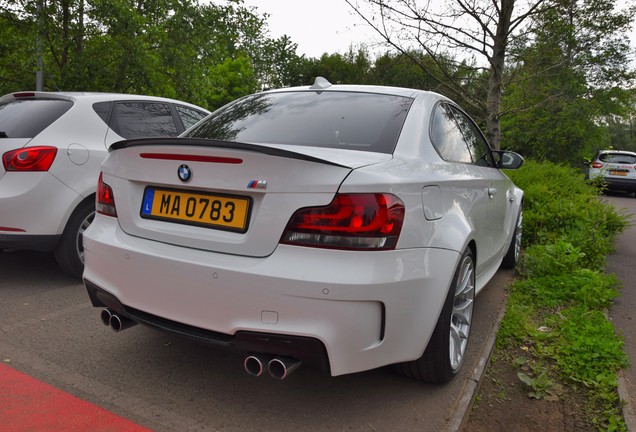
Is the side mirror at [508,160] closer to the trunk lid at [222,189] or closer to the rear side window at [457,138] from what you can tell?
the rear side window at [457,138]

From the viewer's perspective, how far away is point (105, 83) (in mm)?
9531

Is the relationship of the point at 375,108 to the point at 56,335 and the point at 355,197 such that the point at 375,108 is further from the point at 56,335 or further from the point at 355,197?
the point at 56,335

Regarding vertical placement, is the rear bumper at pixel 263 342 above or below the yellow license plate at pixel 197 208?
below

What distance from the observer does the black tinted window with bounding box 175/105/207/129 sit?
211 inches

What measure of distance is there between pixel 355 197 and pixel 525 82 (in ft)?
27.8

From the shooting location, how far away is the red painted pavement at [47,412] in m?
2.29

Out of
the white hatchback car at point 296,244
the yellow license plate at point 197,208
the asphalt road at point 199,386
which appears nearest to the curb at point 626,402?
the asphalt road at point 199,386

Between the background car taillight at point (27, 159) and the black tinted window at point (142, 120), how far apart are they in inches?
30.8

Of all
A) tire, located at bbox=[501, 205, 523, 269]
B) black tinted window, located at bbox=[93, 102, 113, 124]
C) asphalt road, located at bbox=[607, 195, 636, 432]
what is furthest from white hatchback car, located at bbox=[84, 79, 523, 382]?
tire, located at bbox=[501, 205, 523, 269]

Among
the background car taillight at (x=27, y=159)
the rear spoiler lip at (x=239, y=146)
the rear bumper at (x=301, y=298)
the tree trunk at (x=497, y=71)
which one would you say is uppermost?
the tree trunk at (x=497, y=71)

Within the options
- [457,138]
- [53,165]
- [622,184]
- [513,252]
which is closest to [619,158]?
[622,184]

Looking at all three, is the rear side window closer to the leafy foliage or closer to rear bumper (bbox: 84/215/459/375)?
rear bumper (bbox: 84/215/459/375)

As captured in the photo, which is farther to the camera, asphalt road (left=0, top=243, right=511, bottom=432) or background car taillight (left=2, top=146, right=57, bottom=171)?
background car taillight (left=2, top=146, right=57, bottom=171)

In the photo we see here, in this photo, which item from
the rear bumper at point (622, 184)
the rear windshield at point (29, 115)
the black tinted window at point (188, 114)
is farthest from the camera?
the rear bumper at point (622, 184)
